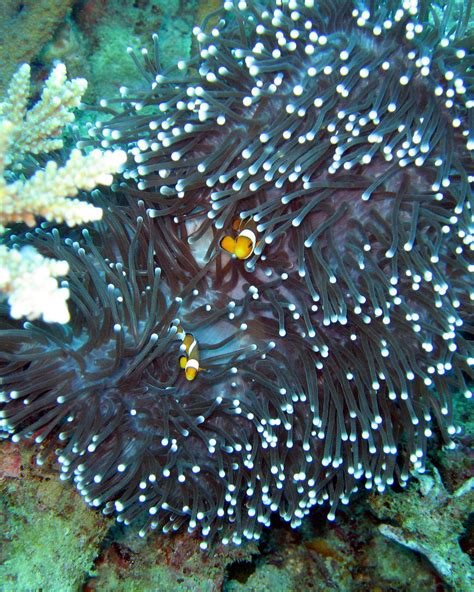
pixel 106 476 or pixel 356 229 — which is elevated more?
pixel 356 229

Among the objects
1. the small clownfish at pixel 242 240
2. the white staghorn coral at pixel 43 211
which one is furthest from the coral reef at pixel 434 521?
the white staghorn coral at pixel 43 211

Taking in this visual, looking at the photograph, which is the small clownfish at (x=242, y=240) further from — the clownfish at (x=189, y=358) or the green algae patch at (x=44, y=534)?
the green algae patch at (x=44, y=534)

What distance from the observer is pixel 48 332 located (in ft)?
7.64

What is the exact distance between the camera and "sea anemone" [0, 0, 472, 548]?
2281mm

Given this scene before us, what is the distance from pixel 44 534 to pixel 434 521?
237cm

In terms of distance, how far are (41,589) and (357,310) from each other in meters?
2.05

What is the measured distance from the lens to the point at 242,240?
2330mm

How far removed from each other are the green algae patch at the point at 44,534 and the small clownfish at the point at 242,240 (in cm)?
148

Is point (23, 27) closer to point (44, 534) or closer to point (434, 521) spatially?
point (44, 534)

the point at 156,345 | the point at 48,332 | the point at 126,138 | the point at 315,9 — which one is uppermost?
the point at 315,9

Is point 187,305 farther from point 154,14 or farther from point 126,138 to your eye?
point 154,14

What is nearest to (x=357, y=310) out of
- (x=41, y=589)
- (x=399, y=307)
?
(x=399, y=307)

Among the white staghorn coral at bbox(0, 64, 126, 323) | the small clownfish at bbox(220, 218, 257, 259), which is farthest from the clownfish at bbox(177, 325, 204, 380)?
the white staghorn coral at bbox(0, 64, 126, 323)

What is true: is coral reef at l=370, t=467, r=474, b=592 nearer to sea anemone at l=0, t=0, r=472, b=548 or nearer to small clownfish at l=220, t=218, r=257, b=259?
sea anemone at l=0, t=0, r=472, b=548
